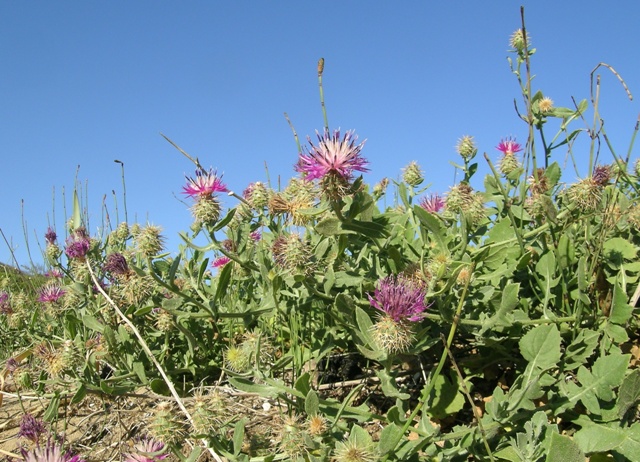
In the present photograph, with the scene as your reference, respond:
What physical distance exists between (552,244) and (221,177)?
5.25 feet

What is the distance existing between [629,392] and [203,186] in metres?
1.92

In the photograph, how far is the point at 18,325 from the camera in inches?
158

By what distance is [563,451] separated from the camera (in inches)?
62.3

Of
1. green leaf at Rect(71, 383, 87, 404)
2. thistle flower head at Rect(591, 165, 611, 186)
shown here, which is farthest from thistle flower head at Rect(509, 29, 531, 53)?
green leaf at Rect(71, 383, 87, 404)

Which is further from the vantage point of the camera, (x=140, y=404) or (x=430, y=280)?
(x=140, y=404)

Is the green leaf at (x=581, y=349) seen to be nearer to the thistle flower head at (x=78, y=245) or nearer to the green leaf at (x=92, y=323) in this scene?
the green leaf at (x=92, y=323)

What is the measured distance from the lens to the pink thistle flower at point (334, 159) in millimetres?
2010

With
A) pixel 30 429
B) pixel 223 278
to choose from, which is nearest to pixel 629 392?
pixel 223 278

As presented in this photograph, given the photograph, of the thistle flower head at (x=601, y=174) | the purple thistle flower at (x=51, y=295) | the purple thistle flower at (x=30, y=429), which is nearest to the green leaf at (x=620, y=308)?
the thistle flower head at (x=601, y=174)

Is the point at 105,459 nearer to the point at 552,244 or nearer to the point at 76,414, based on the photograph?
the point at 76,414

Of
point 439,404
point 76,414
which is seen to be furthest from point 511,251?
point 76,414

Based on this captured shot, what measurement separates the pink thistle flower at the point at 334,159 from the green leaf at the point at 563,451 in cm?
106

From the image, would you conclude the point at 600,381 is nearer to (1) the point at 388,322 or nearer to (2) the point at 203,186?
(1) the point at 388,322

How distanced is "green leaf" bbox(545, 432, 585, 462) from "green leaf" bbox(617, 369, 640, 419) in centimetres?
40
